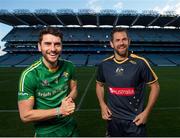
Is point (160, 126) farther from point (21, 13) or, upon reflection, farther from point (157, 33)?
point (157, 33)

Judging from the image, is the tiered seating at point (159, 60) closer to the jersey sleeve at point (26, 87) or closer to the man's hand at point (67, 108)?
the jersey sleeve at point (26, 87)

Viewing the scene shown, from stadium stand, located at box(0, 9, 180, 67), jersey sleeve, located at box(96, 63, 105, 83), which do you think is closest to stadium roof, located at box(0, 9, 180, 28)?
stadium stand, located at box(0, 9, 180, 67)

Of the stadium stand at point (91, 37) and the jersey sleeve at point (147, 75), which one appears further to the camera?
the stadium stand at point (91, 37)

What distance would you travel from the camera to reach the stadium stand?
3029 inches

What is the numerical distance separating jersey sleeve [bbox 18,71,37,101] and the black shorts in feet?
6.50

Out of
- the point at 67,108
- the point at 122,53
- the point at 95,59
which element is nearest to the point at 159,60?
the point at 95,59

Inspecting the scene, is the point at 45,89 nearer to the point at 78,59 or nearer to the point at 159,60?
the point at 78,59

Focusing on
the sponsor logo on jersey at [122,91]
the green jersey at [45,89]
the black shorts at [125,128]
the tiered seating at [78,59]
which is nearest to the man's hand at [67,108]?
the green jersey at [45,89]

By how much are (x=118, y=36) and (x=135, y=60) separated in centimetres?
51

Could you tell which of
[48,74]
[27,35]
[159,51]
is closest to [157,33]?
[159,51]

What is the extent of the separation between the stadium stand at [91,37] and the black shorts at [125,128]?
69.1 m

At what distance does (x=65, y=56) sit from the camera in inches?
3219

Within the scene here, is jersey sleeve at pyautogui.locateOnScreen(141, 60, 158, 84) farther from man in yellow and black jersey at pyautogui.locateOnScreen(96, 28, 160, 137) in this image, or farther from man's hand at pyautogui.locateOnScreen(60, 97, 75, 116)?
man's hand at pyautogui.locateOnScreen(60, 97, 75, 116)

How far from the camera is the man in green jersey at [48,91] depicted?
375 centimetres
